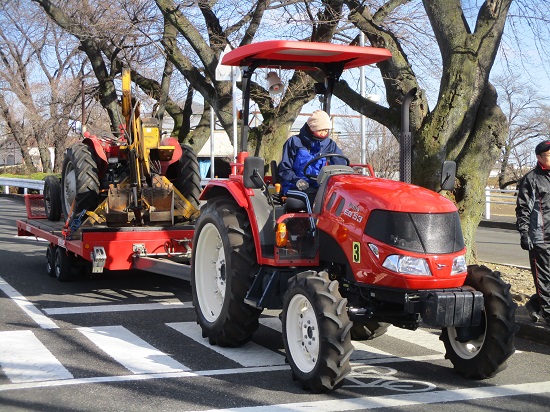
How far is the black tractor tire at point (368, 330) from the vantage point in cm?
797

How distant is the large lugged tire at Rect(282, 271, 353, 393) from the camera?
6.02 m

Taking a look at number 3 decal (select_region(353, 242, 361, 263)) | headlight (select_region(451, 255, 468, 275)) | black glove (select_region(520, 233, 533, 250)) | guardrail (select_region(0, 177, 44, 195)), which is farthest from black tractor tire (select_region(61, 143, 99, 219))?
guardrail (select_region(0, 177, 44, 195))

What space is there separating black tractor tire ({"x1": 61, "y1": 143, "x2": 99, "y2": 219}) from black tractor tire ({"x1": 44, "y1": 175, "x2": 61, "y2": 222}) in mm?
950

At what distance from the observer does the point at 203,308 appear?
820 cm

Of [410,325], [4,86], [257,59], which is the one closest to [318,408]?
[410,325]

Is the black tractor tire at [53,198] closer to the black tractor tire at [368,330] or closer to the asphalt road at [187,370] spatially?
the asphalt road at [187,370]

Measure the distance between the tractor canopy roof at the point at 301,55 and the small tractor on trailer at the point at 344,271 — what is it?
0.02m

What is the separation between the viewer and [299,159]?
7.40 meters

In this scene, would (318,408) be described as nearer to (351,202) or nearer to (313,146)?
(351,202)

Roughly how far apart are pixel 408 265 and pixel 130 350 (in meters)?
2.76

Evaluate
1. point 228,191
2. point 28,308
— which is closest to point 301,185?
point 228,191

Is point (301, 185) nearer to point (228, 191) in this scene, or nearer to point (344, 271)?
point (344, 271)

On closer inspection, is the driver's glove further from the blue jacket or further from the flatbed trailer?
the flatbed trailer

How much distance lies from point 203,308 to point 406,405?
2.80 meters
